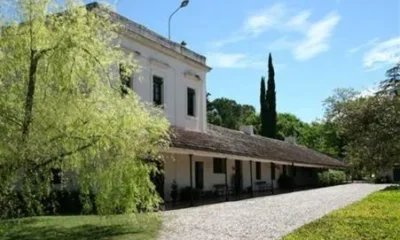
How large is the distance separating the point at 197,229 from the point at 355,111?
25.6 metres

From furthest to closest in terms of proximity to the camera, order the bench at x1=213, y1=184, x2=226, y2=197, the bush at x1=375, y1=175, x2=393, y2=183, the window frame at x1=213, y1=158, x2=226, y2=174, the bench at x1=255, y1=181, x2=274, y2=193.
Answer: the bush at x1=375, y1=175, x2=393, y2=183
the bench at x1=255, y1=181, x2=274, y2=193
the window frame at x1=213, y1=158, x2=226, y2=174
the bench at x1=213, y1=184, x2=226, y2=197

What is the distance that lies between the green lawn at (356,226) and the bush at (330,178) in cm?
3002

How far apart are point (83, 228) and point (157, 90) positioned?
11041mm

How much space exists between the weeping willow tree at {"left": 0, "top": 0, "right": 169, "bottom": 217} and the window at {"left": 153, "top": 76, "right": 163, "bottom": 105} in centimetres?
1327

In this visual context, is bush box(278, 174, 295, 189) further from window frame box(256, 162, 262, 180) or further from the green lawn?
the green lawn

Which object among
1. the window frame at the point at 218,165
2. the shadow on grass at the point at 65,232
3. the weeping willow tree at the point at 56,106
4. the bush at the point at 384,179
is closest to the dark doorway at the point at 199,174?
the window frame at the point at 218,165

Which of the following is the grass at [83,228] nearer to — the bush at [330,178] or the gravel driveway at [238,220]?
the gravel driveway at [238,220]

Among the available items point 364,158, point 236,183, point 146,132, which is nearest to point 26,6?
point 146,132

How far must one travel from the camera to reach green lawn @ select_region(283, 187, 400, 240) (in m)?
12.1

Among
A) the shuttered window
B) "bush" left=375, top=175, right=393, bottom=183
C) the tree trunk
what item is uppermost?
the shuttered window

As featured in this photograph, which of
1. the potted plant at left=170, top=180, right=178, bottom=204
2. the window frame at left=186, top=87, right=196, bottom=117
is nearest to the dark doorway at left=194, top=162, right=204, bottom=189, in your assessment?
Answer: the window frame at left=186, top=87, right=196, bottom=117

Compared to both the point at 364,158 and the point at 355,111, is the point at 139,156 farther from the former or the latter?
the point at 355,111

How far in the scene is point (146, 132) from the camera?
10984 mm

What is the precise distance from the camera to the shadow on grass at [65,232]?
1266cm
